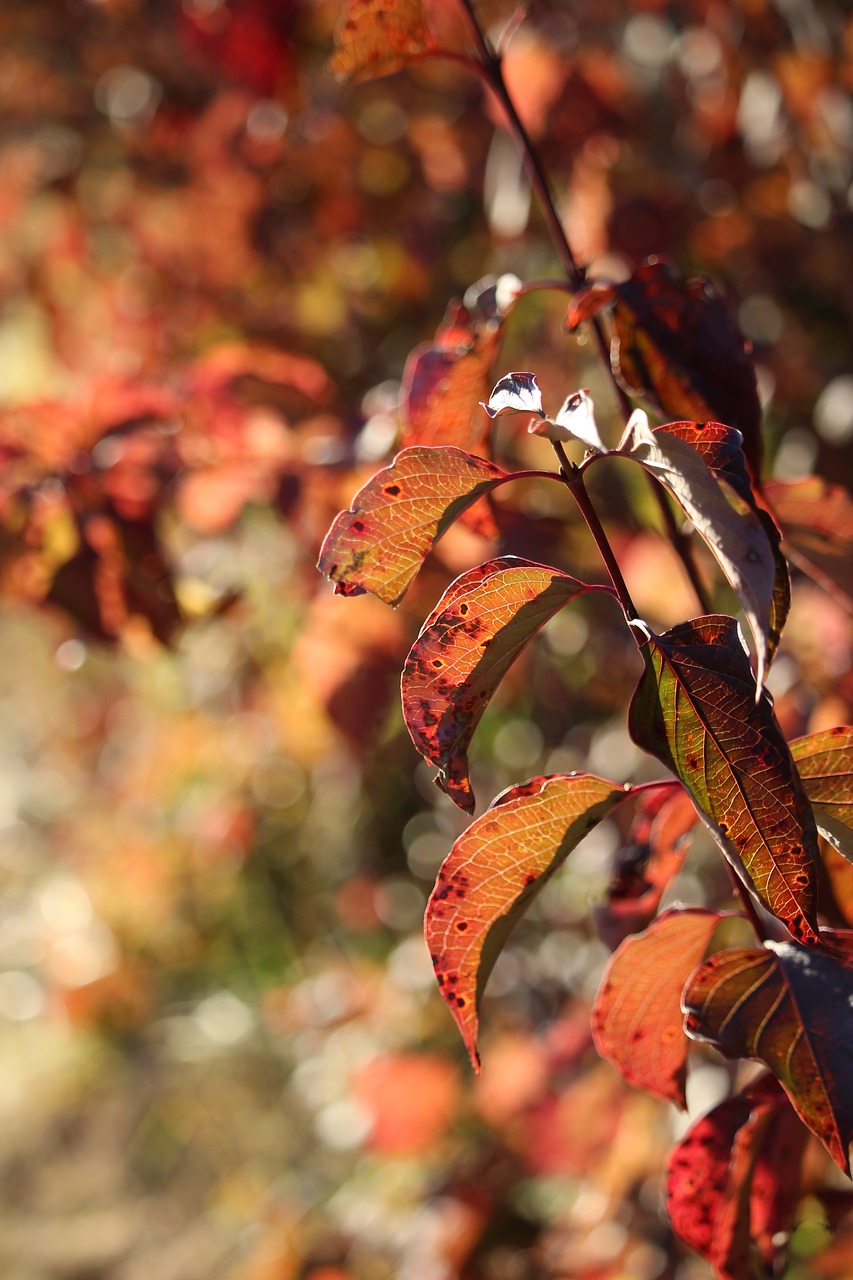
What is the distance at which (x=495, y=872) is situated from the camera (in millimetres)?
537

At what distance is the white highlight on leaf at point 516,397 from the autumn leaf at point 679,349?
0.69 feet

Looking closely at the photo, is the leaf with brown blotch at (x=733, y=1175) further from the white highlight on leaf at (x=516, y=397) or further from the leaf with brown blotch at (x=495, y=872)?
the white highlight on leaf at (x=516, y=397)

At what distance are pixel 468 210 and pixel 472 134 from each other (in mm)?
491

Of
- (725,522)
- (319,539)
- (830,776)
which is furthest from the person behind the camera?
(319,539)

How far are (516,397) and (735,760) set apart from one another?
0.64 feet

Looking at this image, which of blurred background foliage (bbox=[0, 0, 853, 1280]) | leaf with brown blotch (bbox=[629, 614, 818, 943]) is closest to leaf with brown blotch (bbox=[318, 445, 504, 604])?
leaf with brown blotch (bbox=[629, 614, 818, 943])

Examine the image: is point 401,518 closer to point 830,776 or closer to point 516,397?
point 516,397

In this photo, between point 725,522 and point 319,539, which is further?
point 319,539

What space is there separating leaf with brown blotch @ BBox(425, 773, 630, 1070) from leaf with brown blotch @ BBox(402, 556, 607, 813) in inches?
1.5

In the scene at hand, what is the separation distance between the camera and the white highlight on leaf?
49cm

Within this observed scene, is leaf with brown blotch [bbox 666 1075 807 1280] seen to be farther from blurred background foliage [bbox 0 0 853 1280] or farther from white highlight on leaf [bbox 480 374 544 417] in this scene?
white highlight on leaf [bbox 480 374 544 417]

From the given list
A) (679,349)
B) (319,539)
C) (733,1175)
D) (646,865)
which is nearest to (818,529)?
(679,349)

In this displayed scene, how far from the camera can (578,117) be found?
6.28ft

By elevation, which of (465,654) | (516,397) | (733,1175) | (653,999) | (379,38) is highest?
(379,38)
